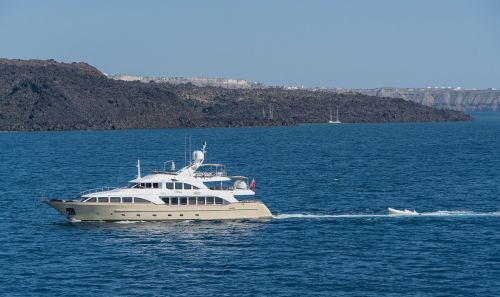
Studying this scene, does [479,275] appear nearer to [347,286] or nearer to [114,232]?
[347,286]

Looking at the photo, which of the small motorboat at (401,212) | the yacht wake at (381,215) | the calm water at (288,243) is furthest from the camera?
the small motorboat at (401,212)

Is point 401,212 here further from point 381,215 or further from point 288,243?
point 288,243

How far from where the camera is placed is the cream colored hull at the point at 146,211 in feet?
200

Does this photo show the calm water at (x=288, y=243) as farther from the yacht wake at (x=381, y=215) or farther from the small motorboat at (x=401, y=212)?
the small motorboat at (x=401, y=212)

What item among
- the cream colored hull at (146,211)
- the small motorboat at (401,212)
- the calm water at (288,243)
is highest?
the cream colored hull at (146,211)

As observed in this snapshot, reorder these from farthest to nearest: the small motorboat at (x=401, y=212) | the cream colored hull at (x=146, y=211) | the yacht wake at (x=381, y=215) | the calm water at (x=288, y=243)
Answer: the small motorboat at (x=401, y=212), the yacht wake at (x=381, y=215), the cream colored hull at (x=146, y=211), the calm water at (x=288, y=243)

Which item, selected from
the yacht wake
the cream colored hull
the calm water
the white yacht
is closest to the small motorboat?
the yacht wake

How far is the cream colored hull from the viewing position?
200 ft

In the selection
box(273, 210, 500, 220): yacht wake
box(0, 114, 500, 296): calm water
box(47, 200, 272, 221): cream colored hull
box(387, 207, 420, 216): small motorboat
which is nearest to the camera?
box(0, 114, 500, 296): calm water

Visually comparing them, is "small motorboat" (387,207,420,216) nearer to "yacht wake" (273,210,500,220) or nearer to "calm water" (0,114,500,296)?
"yacht wake" (273,210,500,220)

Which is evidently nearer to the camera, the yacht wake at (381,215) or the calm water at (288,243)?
Result: the calm water at (288,243)

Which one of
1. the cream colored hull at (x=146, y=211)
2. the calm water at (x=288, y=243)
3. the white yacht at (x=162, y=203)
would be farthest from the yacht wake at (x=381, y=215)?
the cream colored hull at (x=146, y=211)

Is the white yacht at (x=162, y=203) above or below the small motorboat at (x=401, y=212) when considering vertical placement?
above

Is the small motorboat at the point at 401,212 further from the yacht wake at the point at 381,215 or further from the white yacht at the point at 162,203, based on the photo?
the white yacht at the point at 162,203
